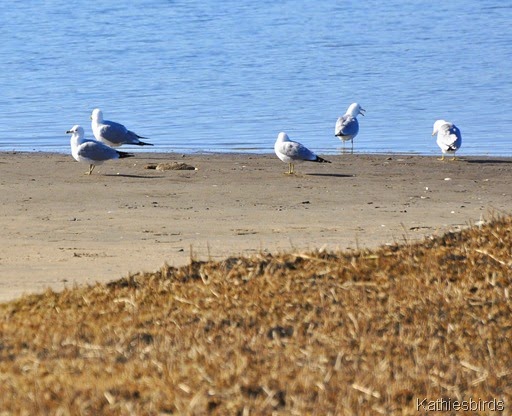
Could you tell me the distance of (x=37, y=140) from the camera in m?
21.6

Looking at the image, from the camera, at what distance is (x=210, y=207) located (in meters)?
12.9

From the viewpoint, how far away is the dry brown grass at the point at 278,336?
4.79 m

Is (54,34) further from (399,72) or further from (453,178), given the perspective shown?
(453,178)

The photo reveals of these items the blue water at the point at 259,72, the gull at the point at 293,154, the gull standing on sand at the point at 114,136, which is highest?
the blue water at the point at 259,72

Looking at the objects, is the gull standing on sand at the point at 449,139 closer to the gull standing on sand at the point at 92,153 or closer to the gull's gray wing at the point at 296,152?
the gull's gray wing at the point at 296,152

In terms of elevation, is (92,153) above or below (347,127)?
below

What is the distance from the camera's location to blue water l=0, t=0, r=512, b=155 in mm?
22484

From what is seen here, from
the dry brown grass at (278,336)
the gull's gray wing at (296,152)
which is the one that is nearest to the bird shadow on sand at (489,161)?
the gull's gray wing at (296,152)

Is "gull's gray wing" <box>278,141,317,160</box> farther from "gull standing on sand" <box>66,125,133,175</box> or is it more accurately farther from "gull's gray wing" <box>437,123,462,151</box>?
"gull's gray wing" <box>437,123,462,151</box>

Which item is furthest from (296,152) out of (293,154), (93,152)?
(93,152)

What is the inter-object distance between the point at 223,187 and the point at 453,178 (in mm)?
3210

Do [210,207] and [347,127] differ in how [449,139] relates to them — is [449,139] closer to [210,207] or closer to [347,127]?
[347,127]

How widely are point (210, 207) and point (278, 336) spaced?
7.17 metres

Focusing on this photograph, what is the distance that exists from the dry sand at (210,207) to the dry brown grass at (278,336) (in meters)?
0.88
